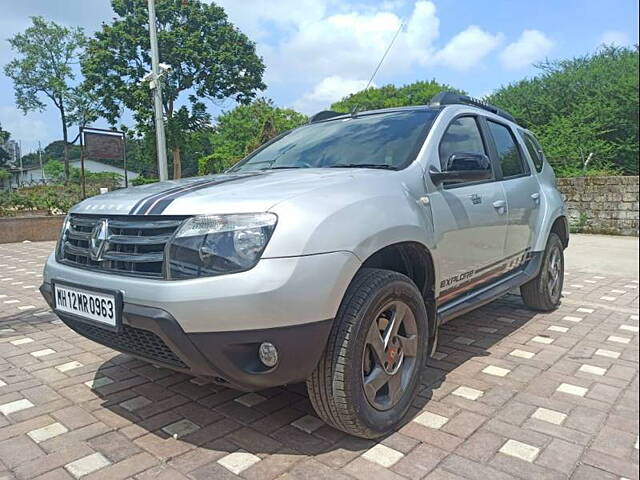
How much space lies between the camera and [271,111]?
122ft

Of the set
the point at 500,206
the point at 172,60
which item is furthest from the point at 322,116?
the point at 172,60

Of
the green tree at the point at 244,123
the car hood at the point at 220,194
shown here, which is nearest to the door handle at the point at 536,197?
the car hood at the point at 220,194

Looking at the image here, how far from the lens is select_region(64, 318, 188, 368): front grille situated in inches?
80.5

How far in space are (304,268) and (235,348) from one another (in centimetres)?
41

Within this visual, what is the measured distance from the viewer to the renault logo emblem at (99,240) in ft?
7.34

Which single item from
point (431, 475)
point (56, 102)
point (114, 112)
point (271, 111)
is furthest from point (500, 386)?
point (56, 102)

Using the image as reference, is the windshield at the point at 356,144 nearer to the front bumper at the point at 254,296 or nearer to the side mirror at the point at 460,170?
the side mirror at the point at 460,170

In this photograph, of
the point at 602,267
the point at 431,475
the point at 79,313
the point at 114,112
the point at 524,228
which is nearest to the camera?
the point at 431,475

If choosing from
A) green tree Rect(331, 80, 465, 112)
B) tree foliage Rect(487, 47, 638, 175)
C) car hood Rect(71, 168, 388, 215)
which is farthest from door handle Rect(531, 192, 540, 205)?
green tree Rect(331, 80, 465, 112)

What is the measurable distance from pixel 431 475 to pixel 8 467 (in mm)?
1746

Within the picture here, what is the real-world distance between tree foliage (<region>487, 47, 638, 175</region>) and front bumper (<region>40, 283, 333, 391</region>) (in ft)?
32.4

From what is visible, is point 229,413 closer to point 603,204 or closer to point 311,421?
point 311,421

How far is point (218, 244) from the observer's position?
6.28 feet

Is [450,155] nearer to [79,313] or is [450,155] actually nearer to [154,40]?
[79,313]
